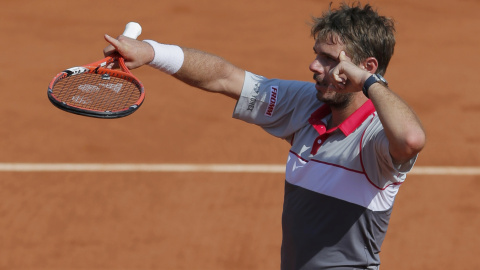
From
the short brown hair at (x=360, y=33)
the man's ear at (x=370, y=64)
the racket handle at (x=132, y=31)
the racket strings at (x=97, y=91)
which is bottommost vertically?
the racket strings at (x=97, y=91)

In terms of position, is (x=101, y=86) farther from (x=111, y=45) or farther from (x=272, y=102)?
(x=272, y=102)

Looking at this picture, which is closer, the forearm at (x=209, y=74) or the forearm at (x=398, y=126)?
the forearm at (x=398, y=126)

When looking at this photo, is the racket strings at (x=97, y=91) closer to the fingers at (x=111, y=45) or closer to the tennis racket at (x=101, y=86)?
the tennis racket at (x=101, y=86)

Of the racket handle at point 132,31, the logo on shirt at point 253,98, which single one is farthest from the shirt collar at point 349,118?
the racket handle at point 132,31

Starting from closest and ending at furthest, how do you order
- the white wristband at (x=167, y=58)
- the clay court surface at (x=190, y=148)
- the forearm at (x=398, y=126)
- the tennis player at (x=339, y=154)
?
the forearm at (x=398, y=126), the tennis player at (x=339, y=154), the white wristband at (x=167, y=58), the clay court surface at (x=190, y=148)

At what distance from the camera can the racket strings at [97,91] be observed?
5730 millimetres

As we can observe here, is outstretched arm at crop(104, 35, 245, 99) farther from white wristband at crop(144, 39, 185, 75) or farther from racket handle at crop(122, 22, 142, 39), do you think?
racket handle at crop(122, 22, 142, 39)

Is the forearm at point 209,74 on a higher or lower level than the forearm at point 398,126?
lower

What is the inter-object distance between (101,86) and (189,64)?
67cm

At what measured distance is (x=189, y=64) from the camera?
5.70 meters

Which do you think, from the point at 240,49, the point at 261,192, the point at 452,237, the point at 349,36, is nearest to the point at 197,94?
the point at 240,49

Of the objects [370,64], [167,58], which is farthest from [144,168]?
[370,64]

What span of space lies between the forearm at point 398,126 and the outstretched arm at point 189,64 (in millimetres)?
1286

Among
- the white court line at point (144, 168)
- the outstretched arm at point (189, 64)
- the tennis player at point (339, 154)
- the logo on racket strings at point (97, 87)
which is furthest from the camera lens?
the white court line at point (144, 168)
